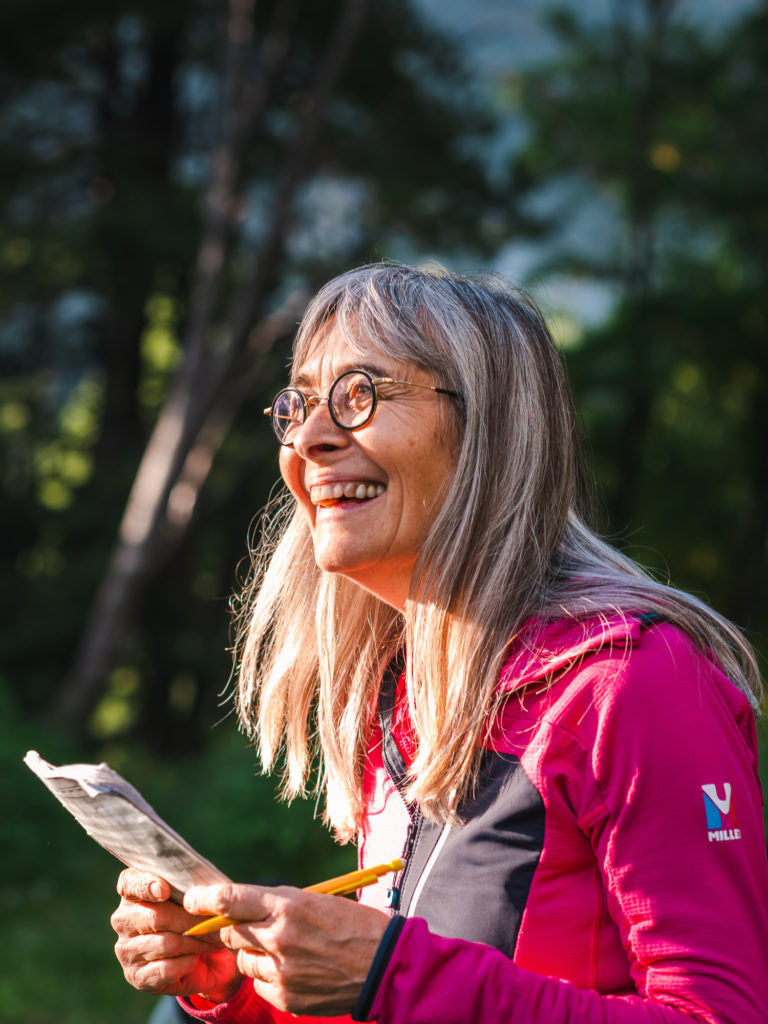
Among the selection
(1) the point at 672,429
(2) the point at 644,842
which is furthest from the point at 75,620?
(2) the point at 644,842

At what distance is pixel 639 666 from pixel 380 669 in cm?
71

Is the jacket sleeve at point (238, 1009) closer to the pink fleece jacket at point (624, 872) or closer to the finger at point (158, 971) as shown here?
the finger at point (158, 971)

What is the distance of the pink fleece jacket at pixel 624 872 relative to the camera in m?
1.22

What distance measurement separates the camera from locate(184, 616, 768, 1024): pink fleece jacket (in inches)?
48.0

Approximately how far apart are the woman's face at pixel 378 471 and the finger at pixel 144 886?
527 millimetres

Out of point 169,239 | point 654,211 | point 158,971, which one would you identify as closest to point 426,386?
point 158,971

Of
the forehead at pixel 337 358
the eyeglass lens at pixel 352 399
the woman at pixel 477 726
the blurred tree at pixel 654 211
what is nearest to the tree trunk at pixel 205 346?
the blurred tree at pixel 654 211

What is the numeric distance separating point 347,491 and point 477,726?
17.1 inches

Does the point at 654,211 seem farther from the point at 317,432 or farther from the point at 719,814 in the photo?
the point at 719,814

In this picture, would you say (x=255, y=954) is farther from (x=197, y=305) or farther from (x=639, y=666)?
(x=197, y=305)

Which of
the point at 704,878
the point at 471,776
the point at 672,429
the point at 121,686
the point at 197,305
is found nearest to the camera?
the point at 704,878

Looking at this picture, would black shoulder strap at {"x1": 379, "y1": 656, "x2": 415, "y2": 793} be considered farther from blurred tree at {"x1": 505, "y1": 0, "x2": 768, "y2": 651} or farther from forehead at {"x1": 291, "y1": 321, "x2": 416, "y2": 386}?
blurred tree at {"x1": 505, "y1": 0, "x2": 768, "y2": 651}

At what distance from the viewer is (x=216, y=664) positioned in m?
13.3

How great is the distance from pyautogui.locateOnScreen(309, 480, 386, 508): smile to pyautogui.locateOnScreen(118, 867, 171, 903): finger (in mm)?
615
